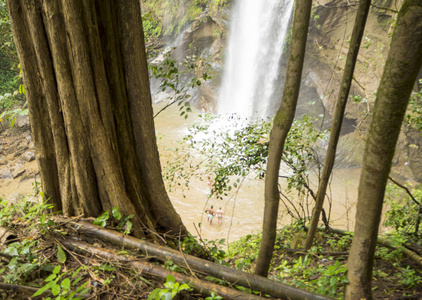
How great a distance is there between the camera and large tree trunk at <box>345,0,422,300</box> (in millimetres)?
1347

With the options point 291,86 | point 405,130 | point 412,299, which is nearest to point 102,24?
point 291,86

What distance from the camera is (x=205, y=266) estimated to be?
1941mm

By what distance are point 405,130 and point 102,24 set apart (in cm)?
1198

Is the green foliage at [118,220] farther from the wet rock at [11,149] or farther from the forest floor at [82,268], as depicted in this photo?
the wet rock at [11,149]

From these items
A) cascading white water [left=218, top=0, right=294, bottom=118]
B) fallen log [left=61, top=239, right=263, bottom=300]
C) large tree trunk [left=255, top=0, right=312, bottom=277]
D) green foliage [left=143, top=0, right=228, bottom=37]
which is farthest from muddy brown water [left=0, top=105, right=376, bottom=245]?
green foliage [left=143, top=0, right=228, bottom=37]

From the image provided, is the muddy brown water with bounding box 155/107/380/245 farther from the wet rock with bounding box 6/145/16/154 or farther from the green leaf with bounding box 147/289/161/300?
the wet rock with bounding box 6/145/16/154

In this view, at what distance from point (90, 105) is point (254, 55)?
1720 centimetres

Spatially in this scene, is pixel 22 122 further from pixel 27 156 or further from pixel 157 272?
pixel 157 272

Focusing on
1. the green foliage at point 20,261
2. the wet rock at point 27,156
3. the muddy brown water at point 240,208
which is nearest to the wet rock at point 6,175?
the wet rock at point 27,156

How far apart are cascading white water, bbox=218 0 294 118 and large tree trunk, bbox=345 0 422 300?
14.4m

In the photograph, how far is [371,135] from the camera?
1595 millimetres

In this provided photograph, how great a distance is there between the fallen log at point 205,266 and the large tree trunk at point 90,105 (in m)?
0.25

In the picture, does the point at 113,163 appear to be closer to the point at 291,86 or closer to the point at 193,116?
the point at 291,86

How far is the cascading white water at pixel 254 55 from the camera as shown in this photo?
16.0 metres
